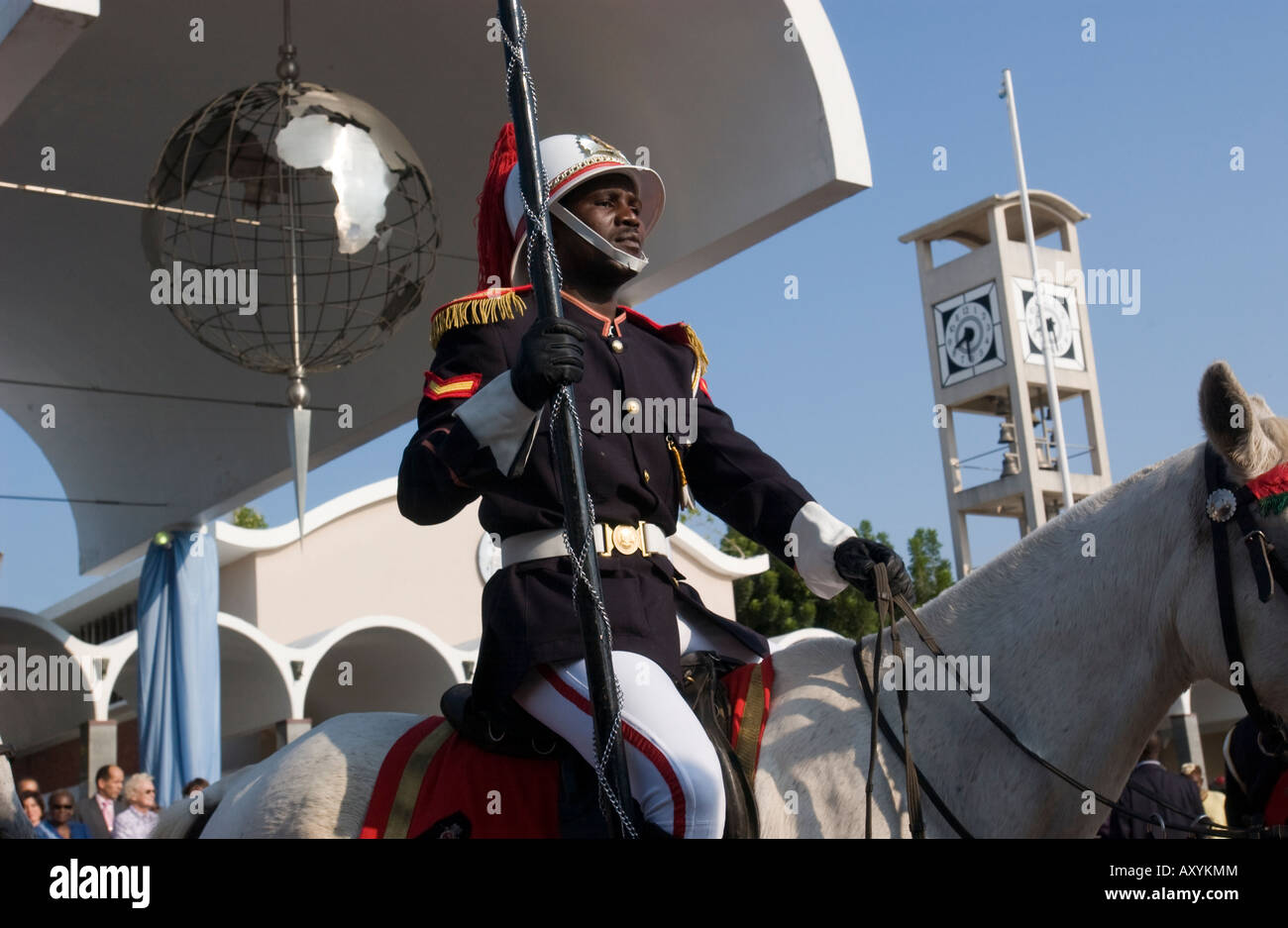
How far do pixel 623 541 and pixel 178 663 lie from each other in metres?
7.27

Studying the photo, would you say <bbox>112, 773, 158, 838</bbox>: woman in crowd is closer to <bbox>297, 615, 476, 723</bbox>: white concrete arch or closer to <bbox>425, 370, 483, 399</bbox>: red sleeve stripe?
<bbox>425, 370, 483, 399</bbox>: red sleeve stripe

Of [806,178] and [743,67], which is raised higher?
Result: [743,67]

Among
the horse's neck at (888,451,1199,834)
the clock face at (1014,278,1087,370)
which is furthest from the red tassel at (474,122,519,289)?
the clock face at (1014,278,1087,370)

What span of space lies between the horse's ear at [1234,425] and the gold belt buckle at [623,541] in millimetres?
1241

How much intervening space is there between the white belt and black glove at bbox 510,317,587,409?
0.55 meters

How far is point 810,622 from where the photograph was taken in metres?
37.7

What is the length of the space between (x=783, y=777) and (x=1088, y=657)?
720 mm

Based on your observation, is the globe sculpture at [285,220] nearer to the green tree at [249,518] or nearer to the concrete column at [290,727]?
the concrete column at [290,727]

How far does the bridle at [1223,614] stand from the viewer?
271 centimetres

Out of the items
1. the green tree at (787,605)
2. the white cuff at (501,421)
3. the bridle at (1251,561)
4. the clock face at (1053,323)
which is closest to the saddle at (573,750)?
the white cuff at (501,421)

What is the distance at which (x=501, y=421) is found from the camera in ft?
Result: 8.50

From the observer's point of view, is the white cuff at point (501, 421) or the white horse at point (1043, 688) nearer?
the white cuff at point (501, 421)
